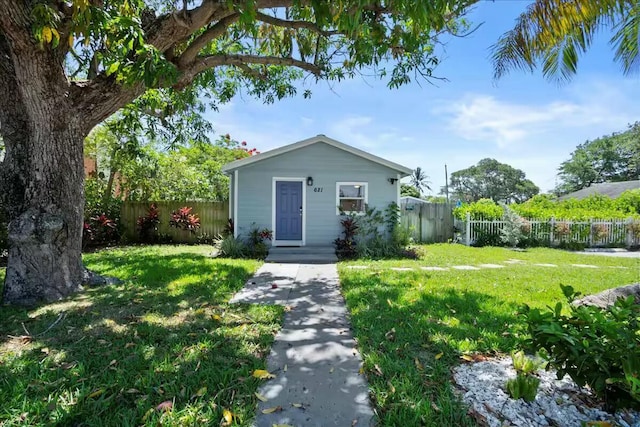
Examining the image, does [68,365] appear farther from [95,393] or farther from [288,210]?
[288,210]

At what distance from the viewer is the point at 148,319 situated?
12.3 feet

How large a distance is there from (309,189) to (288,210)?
38.7 inches

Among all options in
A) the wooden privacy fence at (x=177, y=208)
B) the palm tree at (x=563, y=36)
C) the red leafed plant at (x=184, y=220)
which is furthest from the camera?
the wooden privacy fence at (x=177, y=208)

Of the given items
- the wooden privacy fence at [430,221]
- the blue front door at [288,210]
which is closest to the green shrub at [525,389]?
the blue front door at [288,210]

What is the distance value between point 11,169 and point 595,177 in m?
48.8

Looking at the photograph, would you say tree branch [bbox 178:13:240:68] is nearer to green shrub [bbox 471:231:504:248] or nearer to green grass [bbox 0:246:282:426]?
green grass [bbox 0:246:282:426]

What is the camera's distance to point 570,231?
13.1m

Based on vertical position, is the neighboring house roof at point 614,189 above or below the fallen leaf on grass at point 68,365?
above

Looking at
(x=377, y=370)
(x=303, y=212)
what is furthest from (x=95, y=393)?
(x=303, y=212)

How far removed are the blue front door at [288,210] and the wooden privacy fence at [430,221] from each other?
4828 mm

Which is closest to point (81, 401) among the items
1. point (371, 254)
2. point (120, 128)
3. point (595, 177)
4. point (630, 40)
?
point (120, 128)

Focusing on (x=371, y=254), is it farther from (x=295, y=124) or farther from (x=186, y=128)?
(x=295, y=124)

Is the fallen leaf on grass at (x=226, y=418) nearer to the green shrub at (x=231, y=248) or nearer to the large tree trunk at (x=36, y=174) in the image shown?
the large tree trunk at (x=36, y=174)

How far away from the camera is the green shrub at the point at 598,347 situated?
5.50 ft
